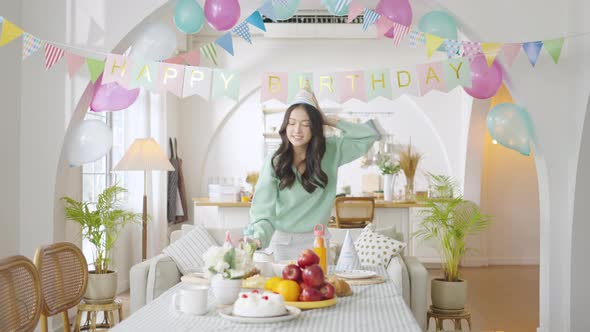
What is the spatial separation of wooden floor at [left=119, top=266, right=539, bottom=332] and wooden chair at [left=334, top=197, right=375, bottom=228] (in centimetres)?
127

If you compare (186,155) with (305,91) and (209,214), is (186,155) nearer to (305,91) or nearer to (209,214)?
(209,214)

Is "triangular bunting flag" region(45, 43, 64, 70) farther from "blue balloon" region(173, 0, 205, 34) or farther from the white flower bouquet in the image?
the white flower bouquet

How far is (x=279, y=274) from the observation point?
2.72 metres

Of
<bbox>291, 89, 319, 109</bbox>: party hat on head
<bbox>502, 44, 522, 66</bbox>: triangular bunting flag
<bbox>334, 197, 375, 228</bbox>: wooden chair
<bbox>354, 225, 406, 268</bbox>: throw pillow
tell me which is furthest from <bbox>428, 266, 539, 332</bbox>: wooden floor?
<bbox>291, 89, 319, 109</bbox>: party hat on head

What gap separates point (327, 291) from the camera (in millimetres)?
2332

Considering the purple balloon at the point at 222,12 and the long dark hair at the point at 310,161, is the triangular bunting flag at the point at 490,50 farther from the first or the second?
the long dark hair at the point at 310,161

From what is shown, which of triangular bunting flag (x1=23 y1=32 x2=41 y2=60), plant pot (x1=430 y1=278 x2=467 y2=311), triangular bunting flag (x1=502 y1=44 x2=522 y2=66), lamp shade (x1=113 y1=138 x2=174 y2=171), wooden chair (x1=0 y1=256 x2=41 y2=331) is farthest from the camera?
lamp shade (x1=113 y1=138 x2=174 y2=171)

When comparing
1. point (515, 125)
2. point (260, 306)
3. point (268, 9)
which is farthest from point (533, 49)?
point (260, 306)

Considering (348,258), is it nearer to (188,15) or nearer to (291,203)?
(291,203)

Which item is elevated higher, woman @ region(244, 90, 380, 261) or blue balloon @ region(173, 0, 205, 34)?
blue balloon @ region(173, 0, 205, 34)

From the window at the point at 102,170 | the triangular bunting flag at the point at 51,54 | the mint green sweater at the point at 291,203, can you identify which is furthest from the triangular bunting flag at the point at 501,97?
the mint green sweater at the point at 291,203

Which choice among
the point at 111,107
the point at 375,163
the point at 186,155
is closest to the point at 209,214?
the point at 186,155

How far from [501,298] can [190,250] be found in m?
3.36

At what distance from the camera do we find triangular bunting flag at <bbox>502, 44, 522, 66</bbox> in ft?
15.4
